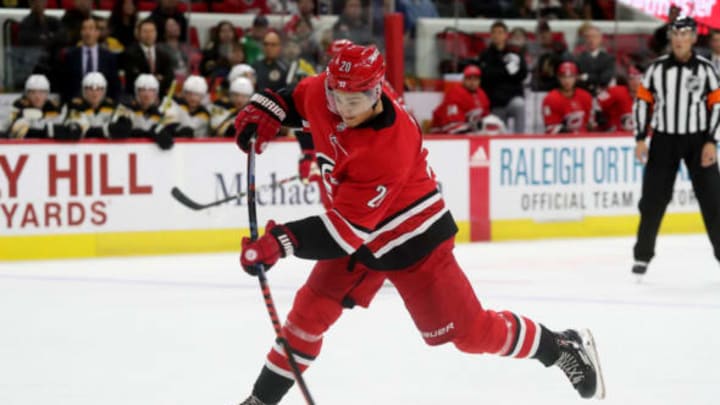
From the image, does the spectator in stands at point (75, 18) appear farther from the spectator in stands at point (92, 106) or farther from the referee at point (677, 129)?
the referee at point (677, 129)

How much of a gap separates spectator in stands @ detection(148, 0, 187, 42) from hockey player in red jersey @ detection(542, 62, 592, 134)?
9.62ft

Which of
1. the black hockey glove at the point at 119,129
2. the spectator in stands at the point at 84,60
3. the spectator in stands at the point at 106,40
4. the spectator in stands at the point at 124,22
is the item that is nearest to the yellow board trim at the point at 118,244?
the black hockey glove at the point at 119,129

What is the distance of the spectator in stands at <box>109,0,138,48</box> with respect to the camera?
9.31 m

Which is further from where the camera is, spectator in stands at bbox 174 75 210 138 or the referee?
spectator in stands at bbox 174 75 210 138

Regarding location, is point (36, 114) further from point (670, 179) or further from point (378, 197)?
point (378, 197)

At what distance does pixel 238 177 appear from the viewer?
8422 millimetres

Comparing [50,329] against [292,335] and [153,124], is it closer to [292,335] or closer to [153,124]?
[292,335]

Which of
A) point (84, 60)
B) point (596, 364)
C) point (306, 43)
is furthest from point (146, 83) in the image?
point (596, 364)

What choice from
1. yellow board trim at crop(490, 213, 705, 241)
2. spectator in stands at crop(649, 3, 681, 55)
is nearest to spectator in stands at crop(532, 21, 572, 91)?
spectator in stands at crop(649, 3, 681, 55)

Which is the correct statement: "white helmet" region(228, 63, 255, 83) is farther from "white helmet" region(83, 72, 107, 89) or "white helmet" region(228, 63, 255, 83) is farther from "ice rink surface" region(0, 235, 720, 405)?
"ice rink surface" region(0, 235, 720, 405)

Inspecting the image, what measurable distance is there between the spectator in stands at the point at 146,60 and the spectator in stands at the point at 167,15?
21 centimetres

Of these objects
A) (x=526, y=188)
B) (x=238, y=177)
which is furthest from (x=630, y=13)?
(x=238, y=177)

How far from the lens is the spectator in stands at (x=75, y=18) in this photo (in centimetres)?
898

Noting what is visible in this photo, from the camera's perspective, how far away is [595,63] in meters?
10.6
